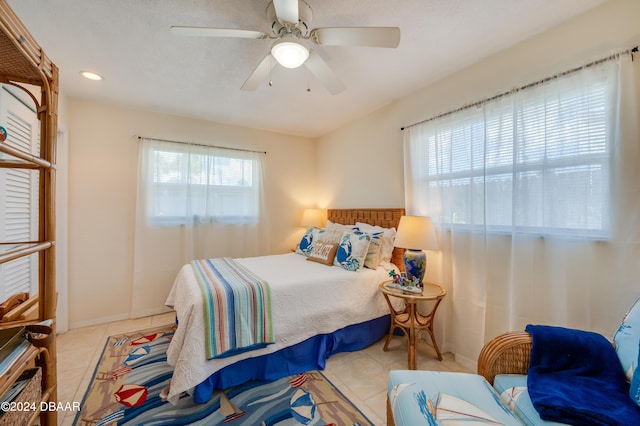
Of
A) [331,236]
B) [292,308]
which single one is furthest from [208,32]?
[331,236]

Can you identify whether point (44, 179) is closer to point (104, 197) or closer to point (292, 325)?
point (292, 325)

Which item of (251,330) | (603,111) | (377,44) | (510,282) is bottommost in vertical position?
(251,330)

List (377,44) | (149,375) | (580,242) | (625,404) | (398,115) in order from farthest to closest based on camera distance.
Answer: (398,115) → (149,375) → (580,242) → (377,44) → (625,404)

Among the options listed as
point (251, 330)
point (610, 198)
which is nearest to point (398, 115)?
point (610, 198)

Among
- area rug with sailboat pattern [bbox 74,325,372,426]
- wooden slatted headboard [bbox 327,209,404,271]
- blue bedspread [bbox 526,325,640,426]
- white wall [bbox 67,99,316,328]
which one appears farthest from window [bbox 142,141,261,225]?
blue bedspread [bbox 526,325,640,426]

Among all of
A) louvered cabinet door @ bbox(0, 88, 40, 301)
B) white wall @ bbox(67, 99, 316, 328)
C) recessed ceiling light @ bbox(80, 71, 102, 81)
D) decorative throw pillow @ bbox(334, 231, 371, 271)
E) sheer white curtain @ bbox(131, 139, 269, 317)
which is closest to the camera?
louvered cabinet door @ bbox(0, 88, 40, 301)

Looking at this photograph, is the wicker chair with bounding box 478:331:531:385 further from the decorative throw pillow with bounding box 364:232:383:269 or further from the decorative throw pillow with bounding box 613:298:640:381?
the decorative throw pillow with bounding box 364:232:383:269

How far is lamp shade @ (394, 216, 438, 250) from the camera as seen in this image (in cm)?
218

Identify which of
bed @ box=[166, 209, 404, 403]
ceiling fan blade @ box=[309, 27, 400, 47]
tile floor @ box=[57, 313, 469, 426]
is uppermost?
ceiling fan blade @ box=[309, 27, 400, 47]

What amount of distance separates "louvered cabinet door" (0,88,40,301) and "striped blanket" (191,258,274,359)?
1349 millimetres

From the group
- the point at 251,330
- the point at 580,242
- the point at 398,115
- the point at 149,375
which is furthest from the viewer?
the point at 398,115

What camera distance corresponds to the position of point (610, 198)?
1.47m

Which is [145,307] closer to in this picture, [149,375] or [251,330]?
[149,375]

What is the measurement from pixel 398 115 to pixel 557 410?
2.61 meters
